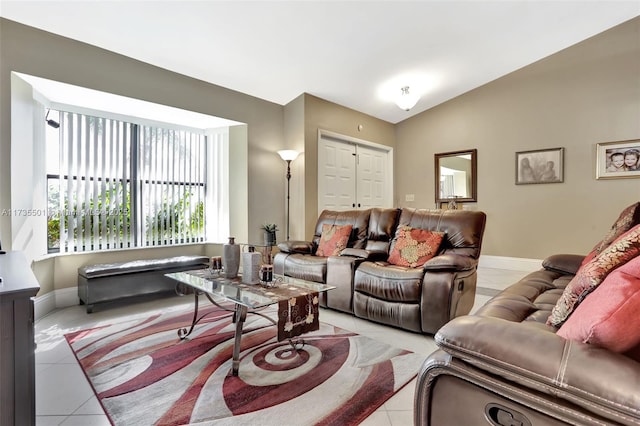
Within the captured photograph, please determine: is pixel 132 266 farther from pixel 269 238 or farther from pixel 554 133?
pixel 554 133

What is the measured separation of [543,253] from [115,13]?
6.18m

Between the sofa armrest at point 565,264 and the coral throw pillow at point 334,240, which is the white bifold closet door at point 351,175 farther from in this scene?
the sofa armrest at point 565,264

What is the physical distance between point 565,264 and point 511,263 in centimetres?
296

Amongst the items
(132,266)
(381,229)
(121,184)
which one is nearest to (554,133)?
(381,229)

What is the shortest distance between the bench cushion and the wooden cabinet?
2265mm

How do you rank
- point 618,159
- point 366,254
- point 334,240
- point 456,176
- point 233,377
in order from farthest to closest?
point 456,176, point 618,159, point 334,240, point 366,254, point 233,377

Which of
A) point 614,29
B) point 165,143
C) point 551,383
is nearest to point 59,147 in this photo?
point 165,143

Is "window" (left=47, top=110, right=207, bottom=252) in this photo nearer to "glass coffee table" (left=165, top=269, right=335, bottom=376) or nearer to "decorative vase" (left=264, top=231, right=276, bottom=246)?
"decorative vase" (left=264, top=231, right=276, bottom=246)

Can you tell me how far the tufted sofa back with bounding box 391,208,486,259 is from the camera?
9.36 ft

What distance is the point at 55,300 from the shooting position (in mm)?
3271

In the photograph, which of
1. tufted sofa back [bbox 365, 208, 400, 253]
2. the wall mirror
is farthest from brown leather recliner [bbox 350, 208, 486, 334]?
the wall mirror

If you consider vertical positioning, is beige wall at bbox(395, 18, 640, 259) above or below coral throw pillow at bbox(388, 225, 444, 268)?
above

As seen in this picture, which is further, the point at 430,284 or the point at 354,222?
the point at 354,222

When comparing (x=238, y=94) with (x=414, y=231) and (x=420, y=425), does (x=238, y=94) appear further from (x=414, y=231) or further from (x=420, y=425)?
(x=420, y=425)
